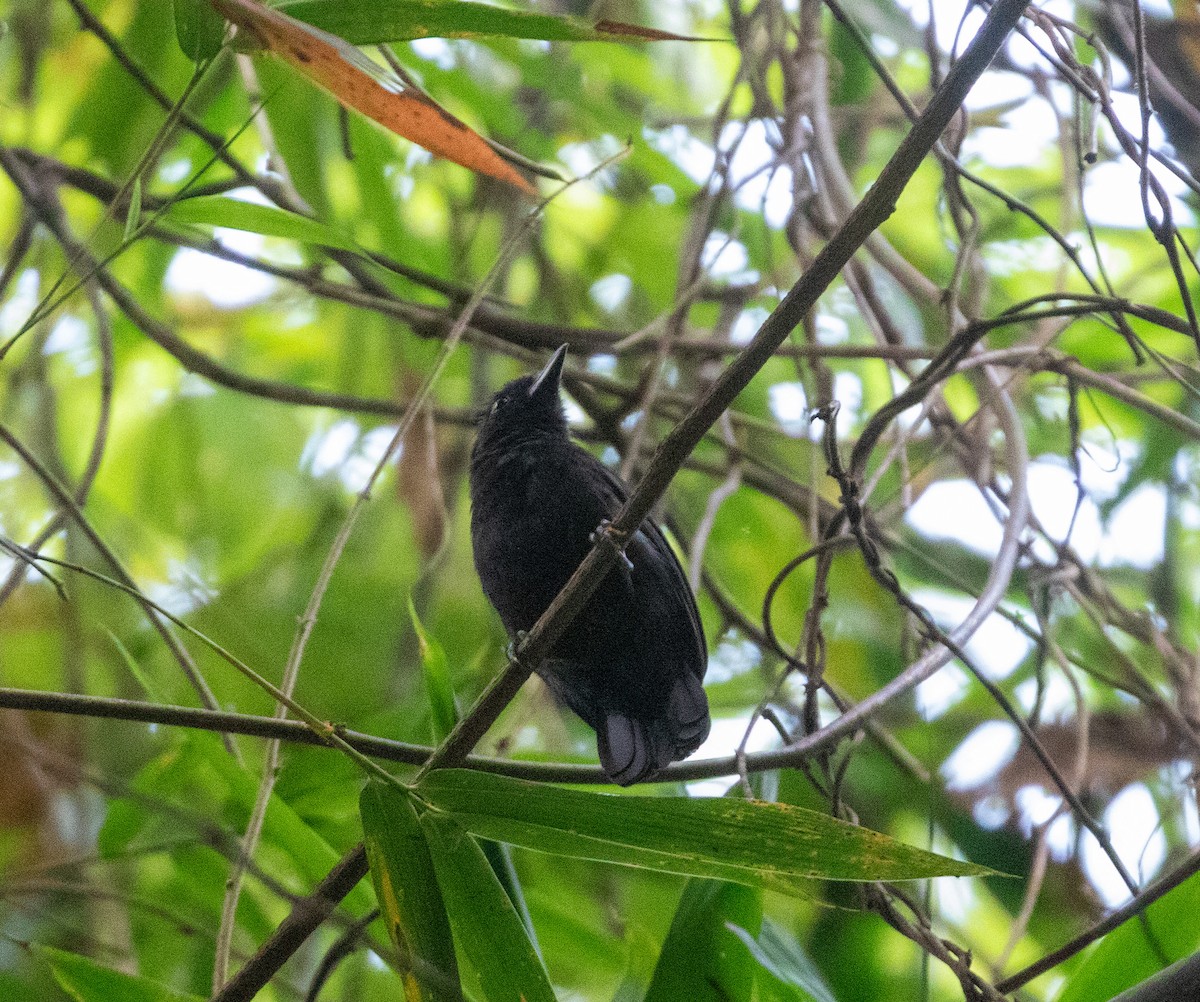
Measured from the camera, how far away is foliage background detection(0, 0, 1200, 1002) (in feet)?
8.00

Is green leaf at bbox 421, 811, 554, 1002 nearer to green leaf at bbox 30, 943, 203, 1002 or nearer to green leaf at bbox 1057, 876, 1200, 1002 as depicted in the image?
green leaf at bbox 30, 943, 203, 1002

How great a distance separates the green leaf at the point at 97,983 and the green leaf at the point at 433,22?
58.7 inches

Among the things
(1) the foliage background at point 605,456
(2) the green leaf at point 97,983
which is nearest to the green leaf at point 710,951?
(1) the foliage background at point 605,456

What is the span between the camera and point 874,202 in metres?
1.41

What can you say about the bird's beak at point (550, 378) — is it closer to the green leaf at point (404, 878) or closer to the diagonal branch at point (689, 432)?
the diagonal branch at point (689, 432)

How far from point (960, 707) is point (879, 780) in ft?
1.24

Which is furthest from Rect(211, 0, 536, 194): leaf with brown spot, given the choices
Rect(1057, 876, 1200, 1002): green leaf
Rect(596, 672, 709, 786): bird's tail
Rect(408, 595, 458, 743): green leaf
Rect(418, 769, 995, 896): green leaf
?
Rect(1057, 876, 1200, 1002): green leaf

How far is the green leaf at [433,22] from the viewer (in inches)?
68.9

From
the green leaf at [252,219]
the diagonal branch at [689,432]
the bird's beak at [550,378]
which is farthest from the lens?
the bird's beak at [550,378]

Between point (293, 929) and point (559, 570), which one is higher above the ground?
point (559, 570)

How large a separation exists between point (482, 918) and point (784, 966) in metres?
0.61

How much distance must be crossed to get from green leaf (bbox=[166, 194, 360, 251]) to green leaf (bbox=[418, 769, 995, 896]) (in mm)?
891

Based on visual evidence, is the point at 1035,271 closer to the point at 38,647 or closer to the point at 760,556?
the point at 760,556

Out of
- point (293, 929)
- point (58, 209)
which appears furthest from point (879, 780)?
point (58, 209)
